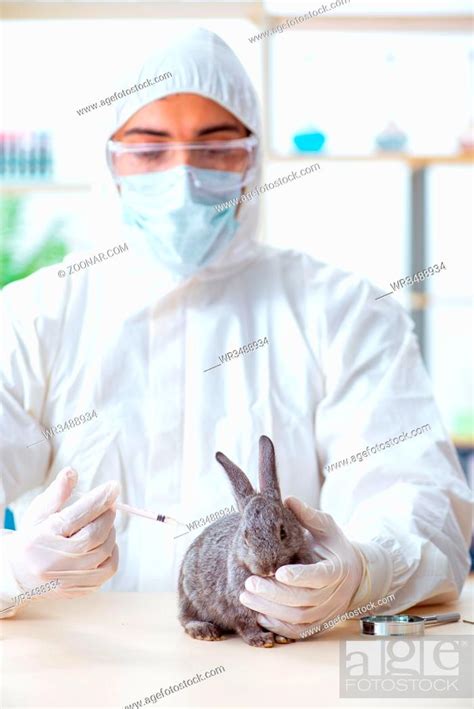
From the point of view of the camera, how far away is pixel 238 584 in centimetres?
126

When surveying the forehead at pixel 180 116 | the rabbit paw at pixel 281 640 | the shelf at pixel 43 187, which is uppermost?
the shelf at pixel 43 187

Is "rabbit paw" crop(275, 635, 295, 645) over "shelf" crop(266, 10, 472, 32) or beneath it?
beneath

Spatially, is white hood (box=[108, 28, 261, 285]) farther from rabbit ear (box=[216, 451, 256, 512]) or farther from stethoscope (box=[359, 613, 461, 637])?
stethoscope (box=[359, 613, 461, 637])

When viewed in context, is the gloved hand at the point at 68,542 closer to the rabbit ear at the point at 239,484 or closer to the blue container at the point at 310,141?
the rabbit ear at the point at 239,484

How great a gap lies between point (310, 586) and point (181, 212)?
32.3 inches

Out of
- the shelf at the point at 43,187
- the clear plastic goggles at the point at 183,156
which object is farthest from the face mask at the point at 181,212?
the shelf at the point at 43,187

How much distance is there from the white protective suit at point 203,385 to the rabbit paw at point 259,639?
1.44 ft

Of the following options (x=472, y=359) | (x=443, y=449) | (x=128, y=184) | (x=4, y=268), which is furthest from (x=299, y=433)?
(x=472, y=359)

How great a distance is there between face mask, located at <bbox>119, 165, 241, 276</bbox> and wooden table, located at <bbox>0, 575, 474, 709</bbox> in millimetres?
687

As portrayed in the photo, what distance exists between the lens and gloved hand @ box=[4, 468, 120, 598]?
1342 millimetres

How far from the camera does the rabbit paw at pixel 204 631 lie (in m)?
1.29

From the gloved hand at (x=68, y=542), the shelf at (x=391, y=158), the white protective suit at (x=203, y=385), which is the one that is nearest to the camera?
the gloved hand at (x=68, y=542)

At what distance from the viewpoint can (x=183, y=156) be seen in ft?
5.96

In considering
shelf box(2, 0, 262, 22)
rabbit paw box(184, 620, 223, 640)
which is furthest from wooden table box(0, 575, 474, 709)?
shelf box(2, 0, 262, 22)
